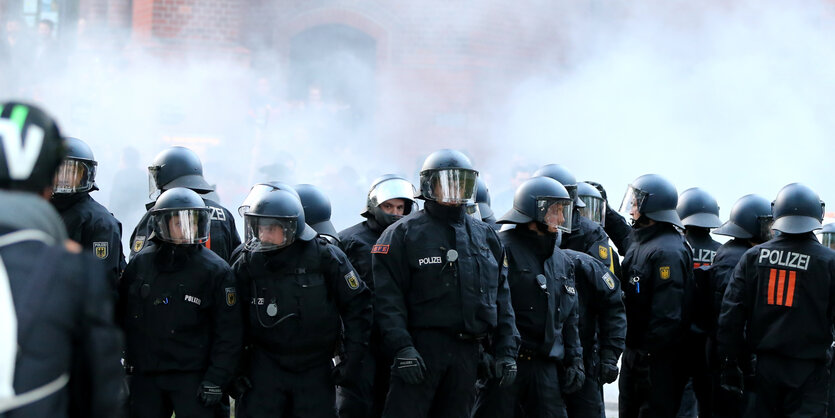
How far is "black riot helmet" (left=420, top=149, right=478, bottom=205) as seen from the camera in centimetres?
584

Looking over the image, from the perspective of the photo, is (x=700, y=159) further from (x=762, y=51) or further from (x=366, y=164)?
(x=366, y=164)

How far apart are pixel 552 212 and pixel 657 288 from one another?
129 cm

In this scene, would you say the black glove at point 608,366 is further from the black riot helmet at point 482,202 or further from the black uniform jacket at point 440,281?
the black riot helmet at point 482,202

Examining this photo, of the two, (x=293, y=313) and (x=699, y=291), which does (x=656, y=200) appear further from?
(x=293, y=313)

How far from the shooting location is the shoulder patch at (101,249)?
241 inches

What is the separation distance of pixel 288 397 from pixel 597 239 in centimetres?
267

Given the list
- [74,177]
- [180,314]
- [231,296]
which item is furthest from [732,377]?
[74,177]

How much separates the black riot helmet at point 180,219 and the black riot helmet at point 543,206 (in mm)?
1904

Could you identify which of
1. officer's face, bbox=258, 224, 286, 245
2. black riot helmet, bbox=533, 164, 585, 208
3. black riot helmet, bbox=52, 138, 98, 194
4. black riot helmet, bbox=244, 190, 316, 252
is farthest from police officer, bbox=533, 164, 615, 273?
black riot helmet, bbox=52, 138, 98, 194

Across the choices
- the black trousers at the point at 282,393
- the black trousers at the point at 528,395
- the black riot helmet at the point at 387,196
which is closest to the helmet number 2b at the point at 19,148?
the black trousers at the point at 282,393

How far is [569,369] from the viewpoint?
6117mm

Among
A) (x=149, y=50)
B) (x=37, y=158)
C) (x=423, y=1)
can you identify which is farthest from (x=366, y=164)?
(x=37, y=158)

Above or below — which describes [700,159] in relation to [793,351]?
above

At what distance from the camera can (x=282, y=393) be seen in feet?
18.5
